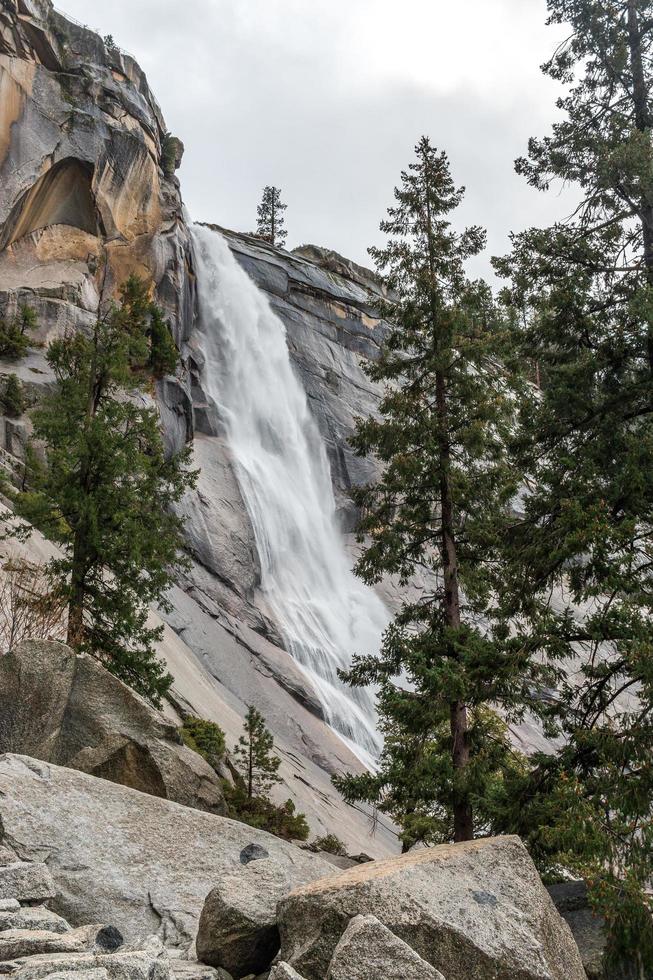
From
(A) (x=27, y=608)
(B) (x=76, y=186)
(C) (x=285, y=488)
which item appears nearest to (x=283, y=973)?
(A) (x=27, y=608)

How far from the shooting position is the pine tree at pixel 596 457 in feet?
26.5

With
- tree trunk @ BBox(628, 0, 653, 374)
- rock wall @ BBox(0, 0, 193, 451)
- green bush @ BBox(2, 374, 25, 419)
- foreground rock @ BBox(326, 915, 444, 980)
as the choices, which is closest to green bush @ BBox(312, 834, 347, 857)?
foreground rock @ BBox(326, 915, 444, 980)

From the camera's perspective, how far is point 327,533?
128 ft

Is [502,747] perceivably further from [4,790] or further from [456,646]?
[4,790]

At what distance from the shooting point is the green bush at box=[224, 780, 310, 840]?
17.4 meters

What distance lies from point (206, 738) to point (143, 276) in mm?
24323

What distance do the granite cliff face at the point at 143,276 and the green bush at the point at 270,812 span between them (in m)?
3.48

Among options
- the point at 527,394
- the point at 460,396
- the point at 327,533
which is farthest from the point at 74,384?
the point at 327,533

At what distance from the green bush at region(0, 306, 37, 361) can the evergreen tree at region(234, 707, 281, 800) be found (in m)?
17.2

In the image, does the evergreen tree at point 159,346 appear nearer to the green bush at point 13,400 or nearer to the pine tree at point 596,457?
the green bush at point 13,400

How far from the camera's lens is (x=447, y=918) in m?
5.88

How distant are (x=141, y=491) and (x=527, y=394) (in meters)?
7.61

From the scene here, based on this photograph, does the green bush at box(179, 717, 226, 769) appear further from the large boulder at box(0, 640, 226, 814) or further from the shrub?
the large boulder at box(0, 640, 226, 814)

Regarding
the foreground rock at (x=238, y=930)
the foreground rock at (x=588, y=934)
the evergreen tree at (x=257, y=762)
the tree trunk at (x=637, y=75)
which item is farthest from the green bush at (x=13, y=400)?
the foreground rock at (x=238, y=930)
